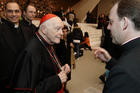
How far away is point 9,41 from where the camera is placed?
7.64ft

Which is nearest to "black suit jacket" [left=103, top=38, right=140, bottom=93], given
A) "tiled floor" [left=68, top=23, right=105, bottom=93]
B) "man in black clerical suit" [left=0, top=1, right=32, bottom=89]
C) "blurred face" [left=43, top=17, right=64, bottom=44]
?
"blurred face" [left=43, top=17, right=64, bottom=44]

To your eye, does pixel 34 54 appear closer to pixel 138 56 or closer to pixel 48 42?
pixel 48 42

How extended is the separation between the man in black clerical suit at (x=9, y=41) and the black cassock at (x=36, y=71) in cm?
96

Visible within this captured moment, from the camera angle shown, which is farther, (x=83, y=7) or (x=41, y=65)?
(x=83, y=7)

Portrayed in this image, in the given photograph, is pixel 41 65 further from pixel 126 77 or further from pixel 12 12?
pixel 12 12

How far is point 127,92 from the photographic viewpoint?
72cm

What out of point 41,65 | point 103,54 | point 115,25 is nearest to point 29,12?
point 41,65

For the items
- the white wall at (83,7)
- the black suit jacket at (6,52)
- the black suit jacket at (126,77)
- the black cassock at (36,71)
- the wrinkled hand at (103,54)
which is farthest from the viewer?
the white wall at (83,7)

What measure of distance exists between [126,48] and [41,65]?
35.6 inches

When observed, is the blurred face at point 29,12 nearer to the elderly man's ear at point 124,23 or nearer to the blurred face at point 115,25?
the blurred face at point 115,25

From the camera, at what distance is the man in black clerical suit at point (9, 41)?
7.38ft

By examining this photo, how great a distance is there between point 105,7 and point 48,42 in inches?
640

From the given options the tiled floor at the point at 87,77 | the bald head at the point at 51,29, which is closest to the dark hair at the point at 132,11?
the bald head at the point at 51,29

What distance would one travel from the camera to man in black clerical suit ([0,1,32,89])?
225cm
